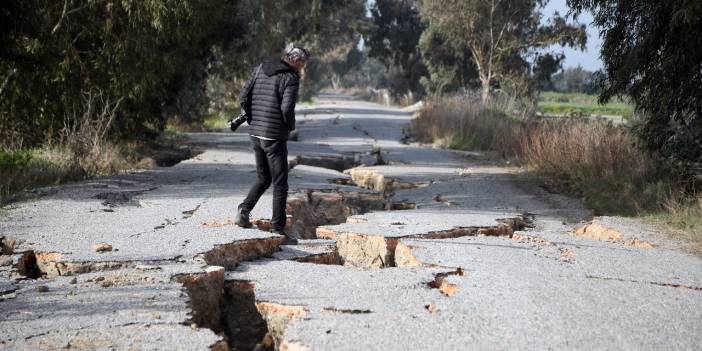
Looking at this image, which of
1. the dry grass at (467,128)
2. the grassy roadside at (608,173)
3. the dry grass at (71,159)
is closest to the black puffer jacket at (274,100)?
the dry grass at (71,159)

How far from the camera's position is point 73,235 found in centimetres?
663

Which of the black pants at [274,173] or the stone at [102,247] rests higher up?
the black pants at [274,173]

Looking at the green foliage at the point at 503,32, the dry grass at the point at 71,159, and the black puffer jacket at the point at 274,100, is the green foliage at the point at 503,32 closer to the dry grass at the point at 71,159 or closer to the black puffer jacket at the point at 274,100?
the dry grass at the point at 71,159

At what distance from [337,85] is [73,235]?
102 meters

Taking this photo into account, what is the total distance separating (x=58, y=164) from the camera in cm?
1064

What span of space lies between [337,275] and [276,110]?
1.95 meters

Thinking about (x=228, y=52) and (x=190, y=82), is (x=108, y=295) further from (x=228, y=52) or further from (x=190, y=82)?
(x=228, y=52)

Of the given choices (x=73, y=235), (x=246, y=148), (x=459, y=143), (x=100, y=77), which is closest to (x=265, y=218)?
(x=73, y=235)

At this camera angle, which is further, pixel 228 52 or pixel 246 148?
pixel 228 52

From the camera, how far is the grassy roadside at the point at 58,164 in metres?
9.62

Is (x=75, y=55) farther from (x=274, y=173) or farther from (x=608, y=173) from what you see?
(x=608, y=173)

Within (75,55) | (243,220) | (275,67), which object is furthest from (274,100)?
(75,55)

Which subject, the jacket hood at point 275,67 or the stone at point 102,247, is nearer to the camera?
the stone at point 102,247

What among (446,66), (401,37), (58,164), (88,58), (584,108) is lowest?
(584,108)
